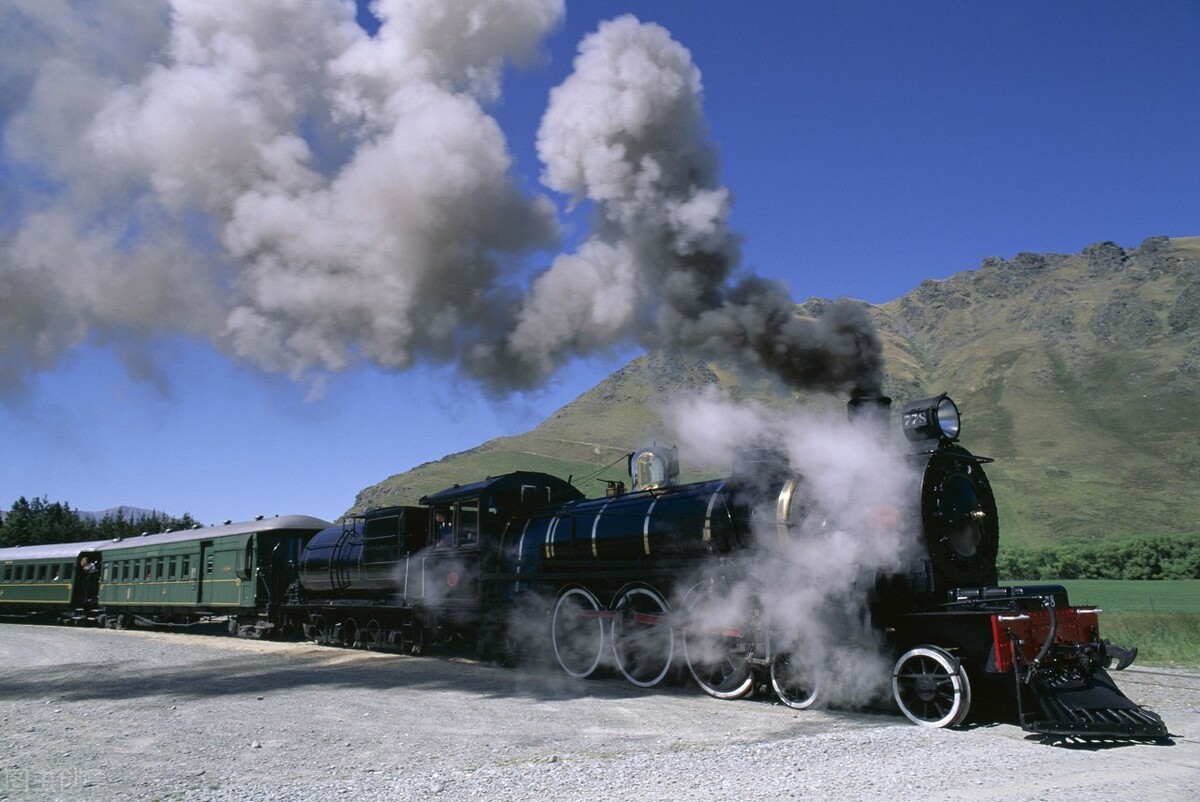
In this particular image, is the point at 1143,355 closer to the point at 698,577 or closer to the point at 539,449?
the point at 539,449

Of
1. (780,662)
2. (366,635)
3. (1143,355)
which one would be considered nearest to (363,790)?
(780,662)

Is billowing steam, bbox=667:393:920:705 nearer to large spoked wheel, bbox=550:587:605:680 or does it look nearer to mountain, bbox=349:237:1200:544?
large spoked wheel, bbox=550:587:605:680

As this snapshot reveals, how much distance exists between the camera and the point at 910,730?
26.8 ft

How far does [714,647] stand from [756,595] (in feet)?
3.54

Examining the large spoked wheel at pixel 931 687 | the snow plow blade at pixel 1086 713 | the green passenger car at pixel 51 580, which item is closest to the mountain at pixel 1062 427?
the green passenger car at pixel 51 580

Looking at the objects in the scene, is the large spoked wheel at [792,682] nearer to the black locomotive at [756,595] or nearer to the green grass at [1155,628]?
the black locomotive at [756,595]

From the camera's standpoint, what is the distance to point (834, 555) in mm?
9484

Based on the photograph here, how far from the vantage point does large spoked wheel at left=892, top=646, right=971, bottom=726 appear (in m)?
8.25

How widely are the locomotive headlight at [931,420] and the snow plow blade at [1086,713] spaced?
273cm

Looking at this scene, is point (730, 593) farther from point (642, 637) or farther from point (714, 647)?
point (642, 637)

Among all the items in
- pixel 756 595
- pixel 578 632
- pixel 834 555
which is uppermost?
pixel 834 555

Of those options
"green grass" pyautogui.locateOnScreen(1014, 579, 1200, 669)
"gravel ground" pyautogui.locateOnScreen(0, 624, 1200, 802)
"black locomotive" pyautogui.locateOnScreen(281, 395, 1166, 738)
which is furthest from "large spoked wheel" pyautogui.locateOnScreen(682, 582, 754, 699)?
"green grass" pyautogui.locateOnScreen(1014, 579, 1200, 669)

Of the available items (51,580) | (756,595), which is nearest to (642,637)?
(756,595)

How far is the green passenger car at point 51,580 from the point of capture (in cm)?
2934
